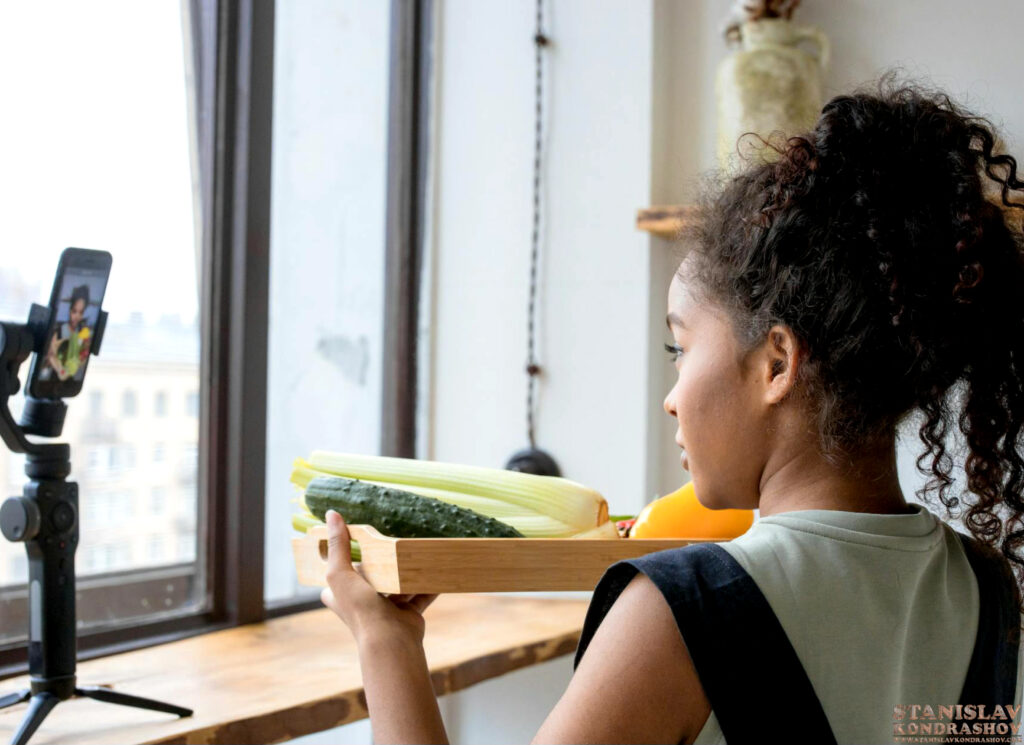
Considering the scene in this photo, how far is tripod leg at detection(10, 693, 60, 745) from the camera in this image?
109 cm

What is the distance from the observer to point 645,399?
1918 millimetres

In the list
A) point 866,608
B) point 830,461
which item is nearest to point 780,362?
point 830,461

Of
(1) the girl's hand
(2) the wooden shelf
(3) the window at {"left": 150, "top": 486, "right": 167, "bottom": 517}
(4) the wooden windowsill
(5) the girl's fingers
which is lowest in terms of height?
(4) the wooden windowsill

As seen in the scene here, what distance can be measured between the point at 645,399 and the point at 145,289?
0.89 meters

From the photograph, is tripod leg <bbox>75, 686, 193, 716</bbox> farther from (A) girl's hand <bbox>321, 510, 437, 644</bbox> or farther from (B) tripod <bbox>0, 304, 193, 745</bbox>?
(A) girl's hand <bbox>321, 510, 437, 644</bbox>

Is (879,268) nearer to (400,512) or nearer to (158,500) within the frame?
(400,512)

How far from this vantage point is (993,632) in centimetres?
Result: 77

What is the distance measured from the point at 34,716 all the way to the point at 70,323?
43 centimetres

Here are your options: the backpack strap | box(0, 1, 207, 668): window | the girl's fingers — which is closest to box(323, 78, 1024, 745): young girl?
the backpack strap

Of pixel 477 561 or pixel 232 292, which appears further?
pixel 232 292

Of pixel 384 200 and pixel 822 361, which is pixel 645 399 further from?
pixel 822 361

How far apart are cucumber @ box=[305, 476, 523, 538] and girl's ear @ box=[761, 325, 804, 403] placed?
336 mm

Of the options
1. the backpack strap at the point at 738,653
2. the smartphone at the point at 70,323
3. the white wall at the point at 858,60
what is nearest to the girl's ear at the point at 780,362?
the backpack strap at the point at 738,653

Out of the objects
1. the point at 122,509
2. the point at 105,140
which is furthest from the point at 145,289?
the point at 122,509
